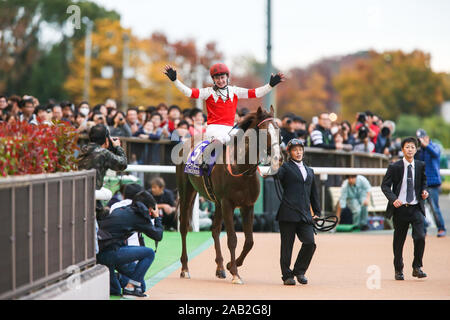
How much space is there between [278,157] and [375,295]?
6.16ft

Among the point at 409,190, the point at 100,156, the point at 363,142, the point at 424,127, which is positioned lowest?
the point at 409,190

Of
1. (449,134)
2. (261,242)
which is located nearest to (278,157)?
(261,242)

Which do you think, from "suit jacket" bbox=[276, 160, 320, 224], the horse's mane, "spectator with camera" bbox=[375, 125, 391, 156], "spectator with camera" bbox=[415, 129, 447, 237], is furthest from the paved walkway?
"spectator with camera" bbox=[375, 125, 391, 156]

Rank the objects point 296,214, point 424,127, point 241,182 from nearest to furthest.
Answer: point 296,214 < point 241,182 < point 424,127

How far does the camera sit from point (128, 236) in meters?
9.31

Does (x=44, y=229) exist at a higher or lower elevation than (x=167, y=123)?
lower

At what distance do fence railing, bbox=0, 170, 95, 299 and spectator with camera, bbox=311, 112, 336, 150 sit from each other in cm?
1006

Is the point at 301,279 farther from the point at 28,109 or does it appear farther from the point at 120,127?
the point at 28,109

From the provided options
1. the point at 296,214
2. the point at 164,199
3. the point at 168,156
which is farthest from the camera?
the point at 168,156

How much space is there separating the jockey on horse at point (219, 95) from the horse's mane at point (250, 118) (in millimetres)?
562

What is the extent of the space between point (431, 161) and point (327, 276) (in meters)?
6.11

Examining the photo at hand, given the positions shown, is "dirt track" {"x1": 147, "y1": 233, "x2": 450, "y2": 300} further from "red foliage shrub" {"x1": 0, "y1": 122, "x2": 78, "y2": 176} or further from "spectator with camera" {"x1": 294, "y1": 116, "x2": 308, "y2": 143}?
"spectator with camera" {"x1": 294, "y1": 116, "x2": 308, "y2": 143}

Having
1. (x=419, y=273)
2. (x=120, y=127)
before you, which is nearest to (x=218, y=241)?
(x=419, y=273)
